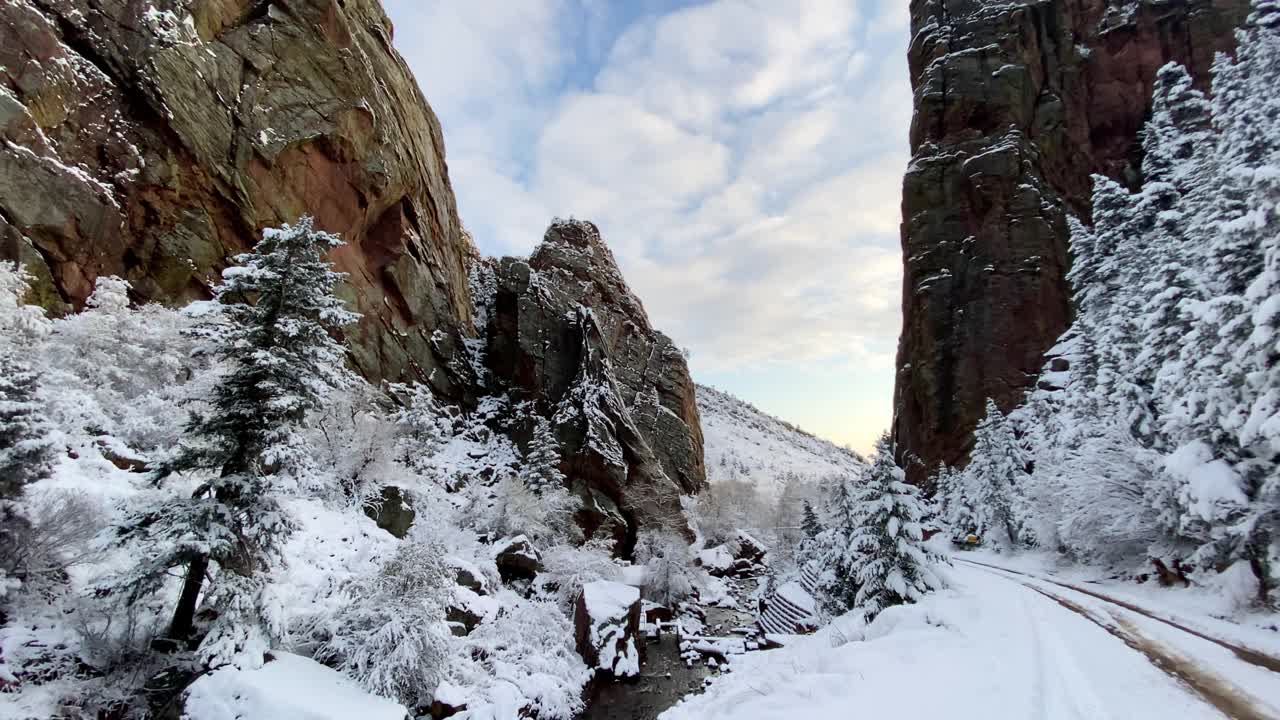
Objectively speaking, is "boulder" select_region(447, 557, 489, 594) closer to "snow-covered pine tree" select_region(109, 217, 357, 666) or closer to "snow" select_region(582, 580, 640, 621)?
"snow" select_region(582, 580, 640, 621)

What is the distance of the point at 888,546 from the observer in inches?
646

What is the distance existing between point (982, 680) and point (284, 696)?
11.8 m

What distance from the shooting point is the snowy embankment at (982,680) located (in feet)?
22.6

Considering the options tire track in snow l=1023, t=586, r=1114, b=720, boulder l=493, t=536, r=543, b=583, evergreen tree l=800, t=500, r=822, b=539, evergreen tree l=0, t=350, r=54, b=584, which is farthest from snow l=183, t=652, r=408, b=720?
evergreen tree l=800, t=500, r=822, b=539

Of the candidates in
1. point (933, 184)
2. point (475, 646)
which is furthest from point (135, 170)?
point (933, 184)

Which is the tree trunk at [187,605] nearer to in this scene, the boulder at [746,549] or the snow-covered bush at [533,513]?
the snow-covered bush at [533,513]

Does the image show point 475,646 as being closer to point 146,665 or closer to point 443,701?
point 443,701

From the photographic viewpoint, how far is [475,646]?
679 inches

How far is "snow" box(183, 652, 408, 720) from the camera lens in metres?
8.77

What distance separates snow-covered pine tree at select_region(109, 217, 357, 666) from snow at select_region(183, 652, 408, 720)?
18.4 inches

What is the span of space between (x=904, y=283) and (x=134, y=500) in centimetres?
8446

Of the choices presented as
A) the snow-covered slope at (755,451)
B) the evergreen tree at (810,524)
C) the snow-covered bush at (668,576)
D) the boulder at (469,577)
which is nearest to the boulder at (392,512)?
the boulder at (469,577)

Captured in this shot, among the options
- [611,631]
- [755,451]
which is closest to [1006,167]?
[611,631]

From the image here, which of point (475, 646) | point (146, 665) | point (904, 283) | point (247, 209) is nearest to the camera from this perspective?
point (146, 665)
